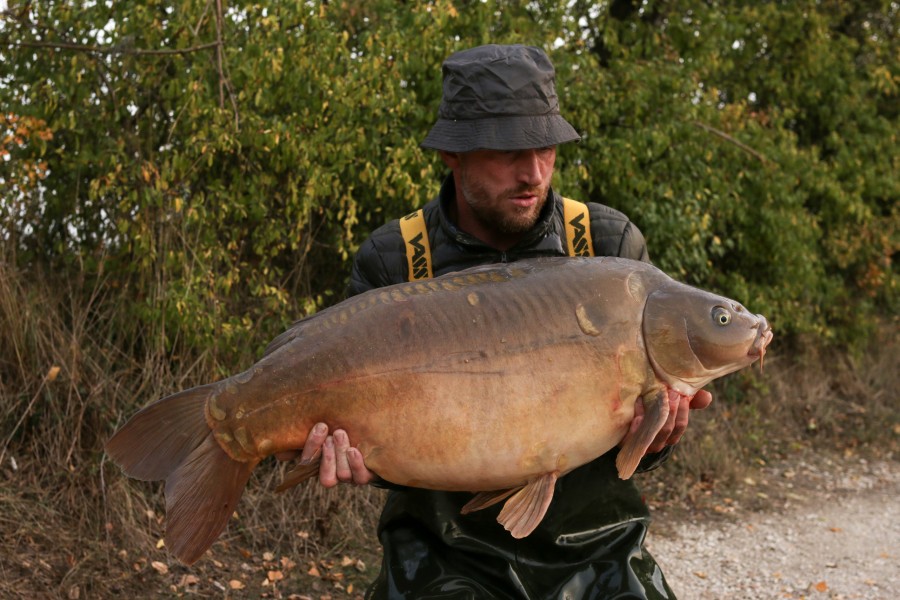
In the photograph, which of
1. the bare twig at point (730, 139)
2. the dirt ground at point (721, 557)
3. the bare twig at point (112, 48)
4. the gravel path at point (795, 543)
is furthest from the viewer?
the bare twig at point (730, 139)

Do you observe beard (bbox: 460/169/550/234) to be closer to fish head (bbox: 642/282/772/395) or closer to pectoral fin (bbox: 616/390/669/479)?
fish head (bbox: 642/282/772/395)

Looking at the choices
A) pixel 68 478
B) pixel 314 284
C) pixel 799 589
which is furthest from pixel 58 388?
pixel 799 589

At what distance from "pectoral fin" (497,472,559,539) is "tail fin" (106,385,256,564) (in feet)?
2.23

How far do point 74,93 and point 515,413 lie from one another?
13.3 feet

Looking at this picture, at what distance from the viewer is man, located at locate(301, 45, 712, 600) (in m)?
2.78

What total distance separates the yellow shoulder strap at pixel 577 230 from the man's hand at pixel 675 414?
1.88 feet

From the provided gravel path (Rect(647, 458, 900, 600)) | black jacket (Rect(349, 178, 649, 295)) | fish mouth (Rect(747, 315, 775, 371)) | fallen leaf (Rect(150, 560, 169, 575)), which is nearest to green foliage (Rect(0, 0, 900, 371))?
fallen leaf (Rect(150, 560, 169, 575))

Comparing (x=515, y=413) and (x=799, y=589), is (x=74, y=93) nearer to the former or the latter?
(x=515, y=413)

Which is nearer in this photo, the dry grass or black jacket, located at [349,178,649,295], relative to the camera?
black jacket, located at [349,178,649,295]

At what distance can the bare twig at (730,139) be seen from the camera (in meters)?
7.77

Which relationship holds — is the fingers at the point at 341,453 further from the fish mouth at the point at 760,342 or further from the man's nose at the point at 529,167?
the fish mouth at the point at 760,342

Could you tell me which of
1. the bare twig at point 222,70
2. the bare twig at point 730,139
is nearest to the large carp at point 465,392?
the bare twig at point 222,70

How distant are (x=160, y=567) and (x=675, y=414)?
10.7 ft

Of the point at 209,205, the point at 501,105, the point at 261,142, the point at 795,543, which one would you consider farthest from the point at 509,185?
the point at 795,543
